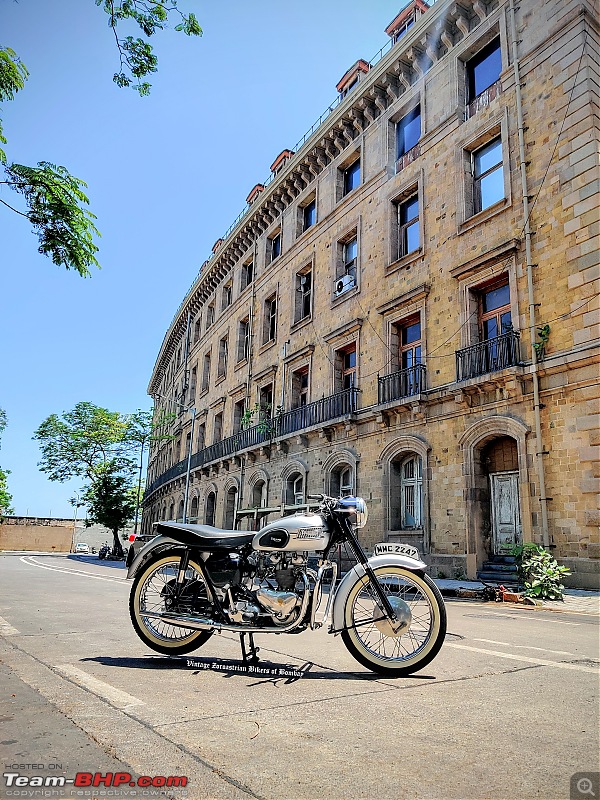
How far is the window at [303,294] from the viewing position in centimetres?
2586

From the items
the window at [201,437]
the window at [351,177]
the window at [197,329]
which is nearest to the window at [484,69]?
the window at [351,177]

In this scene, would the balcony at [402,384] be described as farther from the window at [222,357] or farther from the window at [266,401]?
the window at [222,357]

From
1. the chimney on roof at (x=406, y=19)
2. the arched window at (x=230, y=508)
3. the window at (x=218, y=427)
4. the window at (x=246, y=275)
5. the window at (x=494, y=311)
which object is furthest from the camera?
the window at (x=218, y=427)

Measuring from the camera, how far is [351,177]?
23984mm

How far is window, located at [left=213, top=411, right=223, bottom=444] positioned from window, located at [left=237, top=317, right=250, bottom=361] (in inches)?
152

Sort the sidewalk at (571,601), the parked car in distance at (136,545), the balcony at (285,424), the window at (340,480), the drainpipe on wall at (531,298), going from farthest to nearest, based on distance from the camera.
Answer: the balcony at (285,424), the window at (340,480), the drainpipe on wall at (531,298), the sidewalk at (571,601), the parked car in distance at (136,545)

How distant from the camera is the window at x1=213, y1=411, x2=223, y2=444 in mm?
33934

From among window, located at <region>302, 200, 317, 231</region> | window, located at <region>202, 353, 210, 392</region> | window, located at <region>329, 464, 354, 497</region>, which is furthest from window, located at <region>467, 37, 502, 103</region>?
window, located at <region>202, 353, 210, 392</region>

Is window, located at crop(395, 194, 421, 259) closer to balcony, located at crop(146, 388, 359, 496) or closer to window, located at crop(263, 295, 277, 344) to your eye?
balcony, located at crop(146, 388, 359, 496)

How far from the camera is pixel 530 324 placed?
47.2 ft

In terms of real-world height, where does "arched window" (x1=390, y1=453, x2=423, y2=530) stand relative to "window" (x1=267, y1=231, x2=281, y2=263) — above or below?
below

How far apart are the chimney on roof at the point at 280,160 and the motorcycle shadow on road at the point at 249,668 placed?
92.5 ft

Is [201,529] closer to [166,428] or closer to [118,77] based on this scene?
[118,77]

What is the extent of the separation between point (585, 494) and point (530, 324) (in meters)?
4.27
